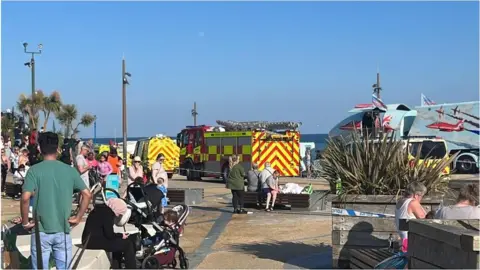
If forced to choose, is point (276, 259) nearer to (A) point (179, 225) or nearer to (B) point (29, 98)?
(A) point (179, 225)

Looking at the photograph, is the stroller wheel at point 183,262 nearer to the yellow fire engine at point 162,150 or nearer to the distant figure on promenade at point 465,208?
the distant figure on promenade at point 465,208

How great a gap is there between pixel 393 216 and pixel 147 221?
3001 mm

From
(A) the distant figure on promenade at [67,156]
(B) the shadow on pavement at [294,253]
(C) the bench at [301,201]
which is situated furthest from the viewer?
(C) the bench at [301,201]

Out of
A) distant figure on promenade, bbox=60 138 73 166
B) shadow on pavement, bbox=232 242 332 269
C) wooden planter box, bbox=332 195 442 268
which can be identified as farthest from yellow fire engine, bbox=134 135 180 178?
wooden planter box, bbox=332 195 442 268

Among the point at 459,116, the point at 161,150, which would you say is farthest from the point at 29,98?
the point at 459,116

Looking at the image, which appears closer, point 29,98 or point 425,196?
point 425,196

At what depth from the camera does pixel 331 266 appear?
8.22m

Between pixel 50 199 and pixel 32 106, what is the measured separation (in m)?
31.7

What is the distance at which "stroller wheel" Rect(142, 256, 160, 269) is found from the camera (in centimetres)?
757

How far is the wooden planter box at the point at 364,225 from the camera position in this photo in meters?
7.79

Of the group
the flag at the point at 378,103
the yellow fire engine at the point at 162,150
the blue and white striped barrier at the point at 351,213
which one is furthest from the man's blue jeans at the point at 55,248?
the flag at the point at 378,103

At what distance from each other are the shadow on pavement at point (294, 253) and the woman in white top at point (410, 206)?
1.51m

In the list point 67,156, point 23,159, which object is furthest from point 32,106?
point 67,156

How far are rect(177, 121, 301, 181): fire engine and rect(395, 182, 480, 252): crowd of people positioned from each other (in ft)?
63.1
